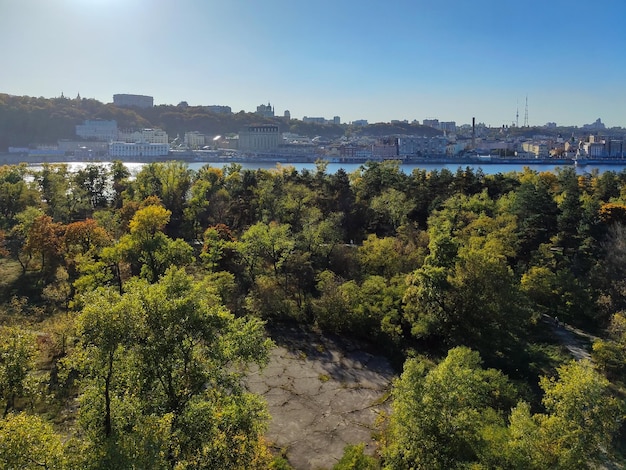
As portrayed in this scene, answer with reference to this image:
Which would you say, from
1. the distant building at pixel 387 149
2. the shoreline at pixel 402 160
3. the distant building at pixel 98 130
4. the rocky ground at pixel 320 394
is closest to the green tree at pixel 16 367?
the rocky ground at pixel 320 394

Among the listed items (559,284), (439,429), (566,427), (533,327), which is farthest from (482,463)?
(559,284)

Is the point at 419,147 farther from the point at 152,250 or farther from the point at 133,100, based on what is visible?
the point at 152,250

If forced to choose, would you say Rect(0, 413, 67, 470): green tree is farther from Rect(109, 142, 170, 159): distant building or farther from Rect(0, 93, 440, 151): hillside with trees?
Rect(0, 93, 440, 151): hillside with trees

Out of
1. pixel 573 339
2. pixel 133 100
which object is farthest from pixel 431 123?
pixel 573 339

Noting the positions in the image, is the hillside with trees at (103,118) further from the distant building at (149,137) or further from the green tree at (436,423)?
the green tree at (436,423)

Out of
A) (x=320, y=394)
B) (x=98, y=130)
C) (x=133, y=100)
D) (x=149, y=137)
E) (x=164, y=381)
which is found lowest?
(x=320, y=394)

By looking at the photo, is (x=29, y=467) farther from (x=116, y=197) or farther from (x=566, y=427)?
(x=116, y=197)
